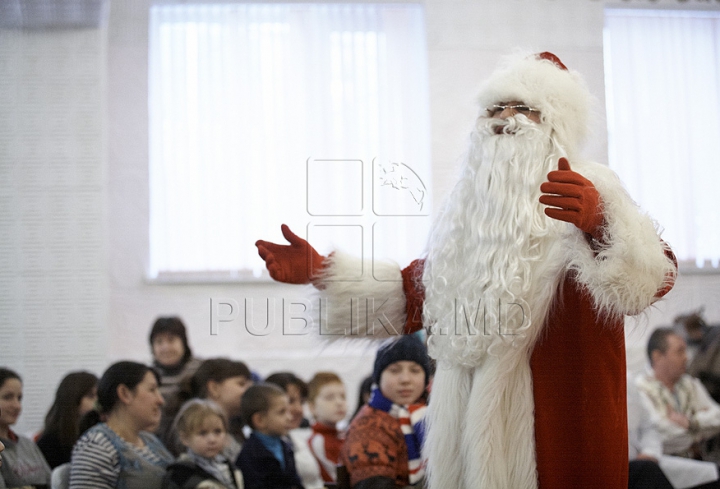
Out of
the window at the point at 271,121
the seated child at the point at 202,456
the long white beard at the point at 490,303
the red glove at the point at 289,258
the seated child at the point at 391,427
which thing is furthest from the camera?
the window at the point at 271,121

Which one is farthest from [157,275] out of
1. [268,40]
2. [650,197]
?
[650,197]

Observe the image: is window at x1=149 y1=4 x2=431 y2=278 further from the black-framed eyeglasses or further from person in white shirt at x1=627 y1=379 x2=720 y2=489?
person in white shirt at x1=627 y1=379 x2=720 y2=489

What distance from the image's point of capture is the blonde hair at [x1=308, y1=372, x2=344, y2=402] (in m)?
3.11

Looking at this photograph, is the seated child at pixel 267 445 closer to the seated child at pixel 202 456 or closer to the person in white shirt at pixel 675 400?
the seated child at pixel 202 456

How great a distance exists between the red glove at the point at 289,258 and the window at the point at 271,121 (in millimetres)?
1089

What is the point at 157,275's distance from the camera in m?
2.96

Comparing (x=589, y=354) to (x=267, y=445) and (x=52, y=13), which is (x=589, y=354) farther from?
(x=52, y=13)

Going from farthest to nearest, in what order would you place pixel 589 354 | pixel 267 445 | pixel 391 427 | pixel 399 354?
pixel 267 445 → pixel 399 354 → pixel 391 427 → pixel 589 354

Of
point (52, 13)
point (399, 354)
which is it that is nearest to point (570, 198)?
point (399, 354)

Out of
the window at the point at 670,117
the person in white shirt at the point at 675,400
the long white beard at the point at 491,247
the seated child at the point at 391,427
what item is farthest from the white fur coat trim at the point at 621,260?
the person in white shirt at the point at 675,400

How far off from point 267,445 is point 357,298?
36.3 inches

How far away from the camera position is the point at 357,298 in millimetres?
1884

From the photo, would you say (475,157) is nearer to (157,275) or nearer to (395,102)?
(395,102)

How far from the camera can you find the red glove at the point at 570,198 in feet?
4.79
